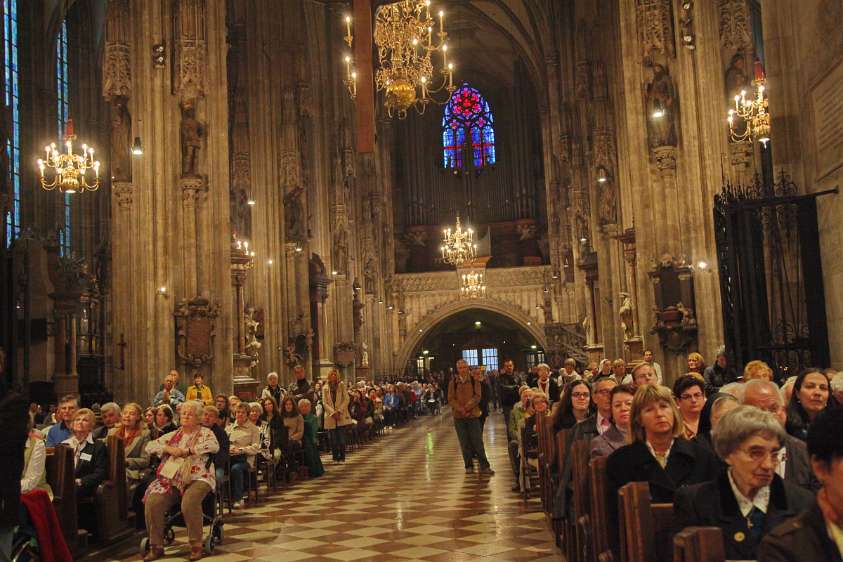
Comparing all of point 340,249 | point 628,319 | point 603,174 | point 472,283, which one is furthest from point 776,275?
point 472,283

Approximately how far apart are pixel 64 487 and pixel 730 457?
593cm

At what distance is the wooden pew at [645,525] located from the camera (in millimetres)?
3518

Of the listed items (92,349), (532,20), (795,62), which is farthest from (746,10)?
(532,20)

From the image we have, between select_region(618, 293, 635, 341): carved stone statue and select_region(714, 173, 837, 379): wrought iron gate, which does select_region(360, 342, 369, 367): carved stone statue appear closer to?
select_region(618, 293, 635, 341): carved stone statue

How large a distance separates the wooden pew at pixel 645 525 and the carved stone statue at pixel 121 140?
55.2 ft

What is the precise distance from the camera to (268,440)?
41.3 ft

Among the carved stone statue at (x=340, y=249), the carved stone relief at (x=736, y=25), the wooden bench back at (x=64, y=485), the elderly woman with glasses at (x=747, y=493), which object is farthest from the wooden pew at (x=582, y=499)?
the carved stone statue at (x=340, y=249)

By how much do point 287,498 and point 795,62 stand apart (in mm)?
7520

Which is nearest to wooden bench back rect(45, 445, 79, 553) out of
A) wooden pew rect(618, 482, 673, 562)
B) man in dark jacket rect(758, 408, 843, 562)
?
wooden pew rect(618, 482, 673, 562)

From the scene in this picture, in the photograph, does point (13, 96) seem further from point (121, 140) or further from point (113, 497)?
point (113, 497)

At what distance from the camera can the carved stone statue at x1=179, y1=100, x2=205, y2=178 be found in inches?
745

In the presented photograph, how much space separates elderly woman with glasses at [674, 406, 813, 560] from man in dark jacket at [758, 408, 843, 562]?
2.18 ft

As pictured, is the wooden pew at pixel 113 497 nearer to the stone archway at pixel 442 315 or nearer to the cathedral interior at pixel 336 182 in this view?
the cathedral interior at pixel 336 182

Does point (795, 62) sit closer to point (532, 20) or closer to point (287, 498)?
point (287, 498)
